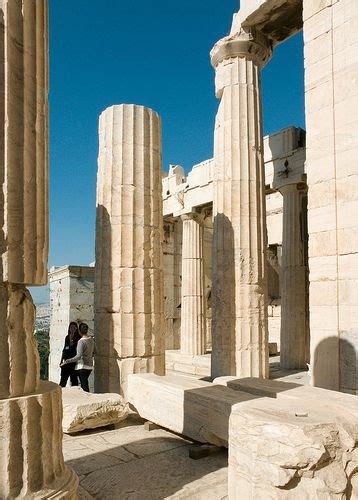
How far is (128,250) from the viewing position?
28.4 ft

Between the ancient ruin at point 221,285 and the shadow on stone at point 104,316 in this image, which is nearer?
the ancient ruin at point 221,285

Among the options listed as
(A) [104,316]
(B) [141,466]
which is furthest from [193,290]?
(B) [141,466]

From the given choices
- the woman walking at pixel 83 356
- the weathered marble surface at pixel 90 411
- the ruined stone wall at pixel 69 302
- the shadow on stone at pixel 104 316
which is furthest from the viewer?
the ruined stone wall at pixel 69 302

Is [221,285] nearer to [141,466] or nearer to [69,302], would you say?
[141,466]

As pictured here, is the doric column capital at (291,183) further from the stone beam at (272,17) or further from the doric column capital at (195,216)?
the stone beam at (272,17)

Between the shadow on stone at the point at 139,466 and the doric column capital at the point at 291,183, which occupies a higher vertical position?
the doric column capital at the point at 291,183

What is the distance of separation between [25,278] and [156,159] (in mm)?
5995

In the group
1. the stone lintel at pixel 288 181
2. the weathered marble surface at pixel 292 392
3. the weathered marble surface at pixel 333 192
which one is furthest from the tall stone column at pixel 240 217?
the weathered marble surface at pixel 292 392

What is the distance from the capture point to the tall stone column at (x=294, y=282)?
50.3ft

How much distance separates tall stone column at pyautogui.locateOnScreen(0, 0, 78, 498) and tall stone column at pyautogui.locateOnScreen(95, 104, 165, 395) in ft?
15.5

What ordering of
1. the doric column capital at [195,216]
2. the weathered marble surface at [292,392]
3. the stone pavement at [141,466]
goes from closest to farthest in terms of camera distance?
the stone pavement at [141,466], the weathered marble surface at [292,392], the doric column capital at [195,216]

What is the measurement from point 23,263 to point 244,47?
410 inches

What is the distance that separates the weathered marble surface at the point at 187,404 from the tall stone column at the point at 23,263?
221 cm

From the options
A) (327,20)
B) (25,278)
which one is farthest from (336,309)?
(25,278)
